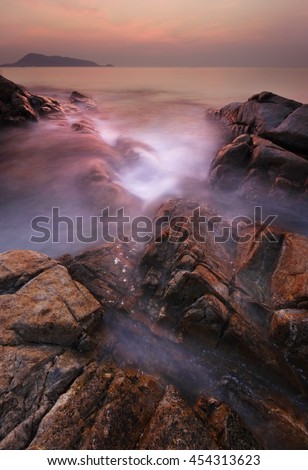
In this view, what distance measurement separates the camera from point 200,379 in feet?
21.1

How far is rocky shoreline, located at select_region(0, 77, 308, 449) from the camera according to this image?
5027mm

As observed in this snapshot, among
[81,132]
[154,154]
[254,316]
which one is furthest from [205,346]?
[81,132]

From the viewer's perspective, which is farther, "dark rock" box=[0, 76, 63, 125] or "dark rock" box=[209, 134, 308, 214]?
"dark rock" box=[0, 76, 63, 125]

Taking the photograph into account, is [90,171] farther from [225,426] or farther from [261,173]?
[225,426]

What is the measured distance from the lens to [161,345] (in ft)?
23.6

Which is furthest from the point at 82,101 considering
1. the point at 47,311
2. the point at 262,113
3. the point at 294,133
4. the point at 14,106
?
the point at 47,311

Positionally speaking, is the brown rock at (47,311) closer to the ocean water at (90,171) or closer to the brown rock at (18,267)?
the brown rock at (18,267)

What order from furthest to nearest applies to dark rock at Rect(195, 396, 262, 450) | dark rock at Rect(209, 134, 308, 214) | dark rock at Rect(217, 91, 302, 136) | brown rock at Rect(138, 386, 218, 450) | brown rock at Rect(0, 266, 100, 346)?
dark rock at Rect(217, 91, 302, 136), dark rock at Rect(209, 134, 308, 214), brown rock at Rect(0, 266, 100, 346), dark rock at Rect(195, 396, 262, 450), brown rock at Rect(138, 386, 218, 450)

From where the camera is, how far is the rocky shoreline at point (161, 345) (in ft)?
16.5

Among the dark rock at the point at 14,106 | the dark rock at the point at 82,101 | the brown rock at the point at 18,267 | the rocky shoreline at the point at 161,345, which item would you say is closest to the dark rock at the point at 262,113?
the rocky shoreline at the point at 161,345

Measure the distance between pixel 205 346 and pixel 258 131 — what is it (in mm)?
13946

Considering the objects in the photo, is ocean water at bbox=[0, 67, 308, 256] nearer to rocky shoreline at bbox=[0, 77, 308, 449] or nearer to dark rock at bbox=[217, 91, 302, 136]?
dark rock at bbox=[217, 91, 302, 136]

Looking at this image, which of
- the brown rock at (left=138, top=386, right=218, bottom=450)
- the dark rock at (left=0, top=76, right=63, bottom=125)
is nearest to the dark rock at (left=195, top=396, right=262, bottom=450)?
the brown rock at (left=138, top=386, right=218, bottom=450)
